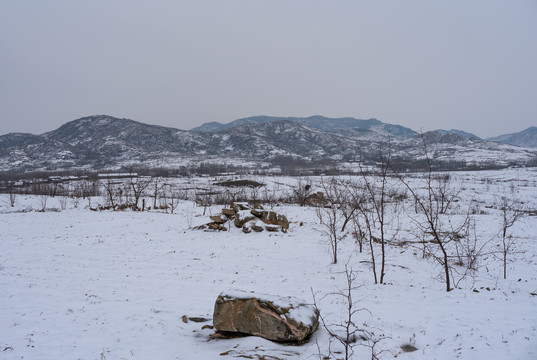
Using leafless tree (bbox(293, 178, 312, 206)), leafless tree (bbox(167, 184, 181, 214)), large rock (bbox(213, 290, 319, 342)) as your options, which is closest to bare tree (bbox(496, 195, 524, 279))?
large rock (bbox(213, 290, 319, 342))

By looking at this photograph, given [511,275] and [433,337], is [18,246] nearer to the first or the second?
[433,337]

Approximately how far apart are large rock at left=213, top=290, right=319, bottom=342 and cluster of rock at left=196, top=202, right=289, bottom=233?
11396 millimetres

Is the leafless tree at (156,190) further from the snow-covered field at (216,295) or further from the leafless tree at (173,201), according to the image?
the snow-covered field at (216,295)

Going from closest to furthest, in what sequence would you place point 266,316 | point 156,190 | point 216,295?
point 266,316 < point 216,295 < point 156,190

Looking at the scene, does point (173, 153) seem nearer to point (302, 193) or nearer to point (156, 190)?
point (156, 190)

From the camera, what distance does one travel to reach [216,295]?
7.67 m

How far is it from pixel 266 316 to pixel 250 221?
1254 centimetres

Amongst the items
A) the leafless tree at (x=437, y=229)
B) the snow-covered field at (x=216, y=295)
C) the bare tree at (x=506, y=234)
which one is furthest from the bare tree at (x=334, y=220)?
the bare tree at (x=506, y=234)

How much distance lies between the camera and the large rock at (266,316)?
15.4ft

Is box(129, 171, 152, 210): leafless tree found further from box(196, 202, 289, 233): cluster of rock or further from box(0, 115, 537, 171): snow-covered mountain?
box(0, 115, 537, 171): snow-covered mountain

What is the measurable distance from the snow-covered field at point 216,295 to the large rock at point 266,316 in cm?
20

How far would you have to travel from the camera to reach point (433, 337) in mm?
4543

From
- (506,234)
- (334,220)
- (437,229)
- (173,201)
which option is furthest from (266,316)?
(173,201)

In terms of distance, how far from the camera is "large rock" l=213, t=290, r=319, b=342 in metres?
4.70
